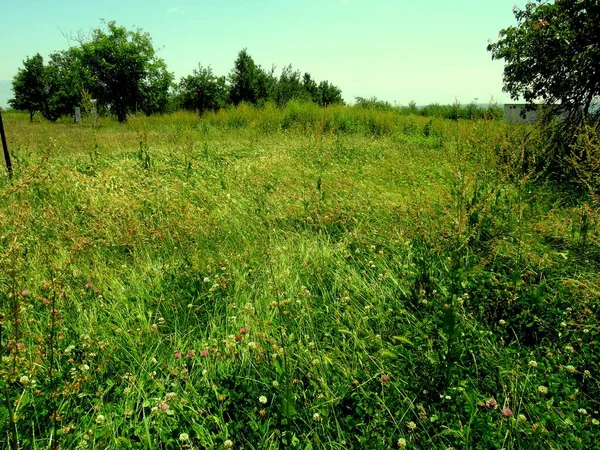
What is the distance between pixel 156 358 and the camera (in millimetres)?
2000

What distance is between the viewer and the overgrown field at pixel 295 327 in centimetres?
153

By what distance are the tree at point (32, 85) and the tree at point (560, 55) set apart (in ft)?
125

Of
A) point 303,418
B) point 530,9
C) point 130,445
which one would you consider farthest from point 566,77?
point 130,445

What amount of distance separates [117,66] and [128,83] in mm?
Result: 1422

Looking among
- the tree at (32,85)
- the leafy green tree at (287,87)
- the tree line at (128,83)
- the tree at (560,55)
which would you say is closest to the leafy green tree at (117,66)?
the tree line at (128,83)

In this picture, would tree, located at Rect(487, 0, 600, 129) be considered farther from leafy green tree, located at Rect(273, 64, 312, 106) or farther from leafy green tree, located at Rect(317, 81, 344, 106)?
leafy green tree, located at Rect(317, 81, 344, 106)

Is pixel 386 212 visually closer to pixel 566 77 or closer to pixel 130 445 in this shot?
pixel 130 445

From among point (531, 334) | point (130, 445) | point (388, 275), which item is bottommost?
point (130, 445)

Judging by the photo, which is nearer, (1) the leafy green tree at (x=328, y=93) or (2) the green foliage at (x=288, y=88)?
(2) the green foliage at (x=288, y=88)

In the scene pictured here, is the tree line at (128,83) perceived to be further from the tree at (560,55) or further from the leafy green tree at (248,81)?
the tree at (560,55)

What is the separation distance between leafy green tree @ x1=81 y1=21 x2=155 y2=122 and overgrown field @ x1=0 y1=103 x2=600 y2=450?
29.2m

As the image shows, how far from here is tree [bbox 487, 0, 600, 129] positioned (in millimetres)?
5965

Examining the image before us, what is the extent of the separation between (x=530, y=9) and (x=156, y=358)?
9.29 metres

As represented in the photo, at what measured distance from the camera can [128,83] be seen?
29109 millimetres
